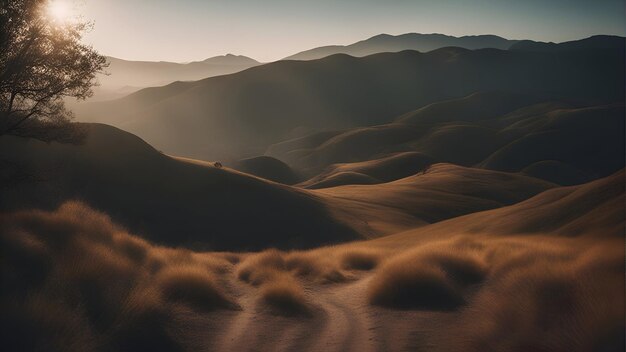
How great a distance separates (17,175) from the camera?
19.0m

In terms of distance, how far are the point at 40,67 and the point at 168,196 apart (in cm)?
1943

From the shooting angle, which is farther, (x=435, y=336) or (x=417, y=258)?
(x=417, y=258)

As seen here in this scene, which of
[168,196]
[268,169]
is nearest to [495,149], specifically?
[268,169]

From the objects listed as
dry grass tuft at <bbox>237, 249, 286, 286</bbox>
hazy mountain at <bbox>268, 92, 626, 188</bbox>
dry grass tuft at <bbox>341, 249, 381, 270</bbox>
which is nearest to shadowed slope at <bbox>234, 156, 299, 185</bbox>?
hazy mountain at <bbox>268, 92, 626, 188</bbox>

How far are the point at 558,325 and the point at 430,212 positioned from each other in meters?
45.9

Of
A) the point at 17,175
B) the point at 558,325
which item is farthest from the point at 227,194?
the point at 558,325

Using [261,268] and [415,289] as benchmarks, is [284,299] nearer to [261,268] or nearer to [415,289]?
[415,289]

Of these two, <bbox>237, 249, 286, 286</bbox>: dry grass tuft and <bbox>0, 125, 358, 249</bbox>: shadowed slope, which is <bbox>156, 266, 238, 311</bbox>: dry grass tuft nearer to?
<bbox>237, 249, 286, 286</bbox>: dry grass tuft

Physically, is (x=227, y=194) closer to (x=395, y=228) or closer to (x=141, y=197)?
(x=141, y=197)

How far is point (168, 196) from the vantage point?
36750 millimetres

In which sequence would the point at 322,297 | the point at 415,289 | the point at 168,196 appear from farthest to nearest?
the point at 168,196
the point at 322,297
the point at 415,289

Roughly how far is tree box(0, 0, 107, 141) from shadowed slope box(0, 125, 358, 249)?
26.0ft

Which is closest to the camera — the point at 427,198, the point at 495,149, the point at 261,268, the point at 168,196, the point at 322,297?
the point at 322,297

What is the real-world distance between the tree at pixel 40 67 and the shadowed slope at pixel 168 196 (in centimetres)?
793
